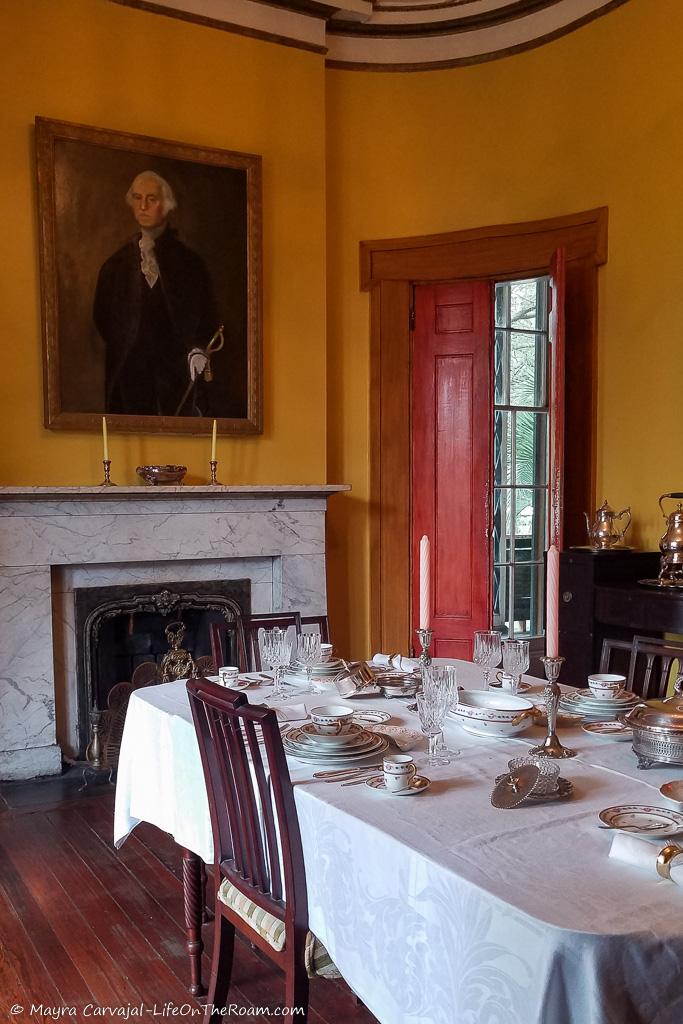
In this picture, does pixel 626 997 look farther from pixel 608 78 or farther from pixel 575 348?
pixel 608 78

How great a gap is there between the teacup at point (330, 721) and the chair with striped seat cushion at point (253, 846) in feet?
0.47

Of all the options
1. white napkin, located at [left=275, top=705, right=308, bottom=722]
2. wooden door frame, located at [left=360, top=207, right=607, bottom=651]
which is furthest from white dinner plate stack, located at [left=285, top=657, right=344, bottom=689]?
wooden door frame, located at [left=360, top=207, right=607, bottom=651]

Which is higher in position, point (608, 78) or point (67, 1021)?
point (608, 78)

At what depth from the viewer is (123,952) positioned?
2.63 m

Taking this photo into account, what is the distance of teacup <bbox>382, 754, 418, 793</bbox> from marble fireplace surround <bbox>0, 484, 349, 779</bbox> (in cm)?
278

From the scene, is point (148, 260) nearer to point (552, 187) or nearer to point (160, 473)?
point (160, 473)

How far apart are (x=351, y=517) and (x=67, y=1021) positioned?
3.38 meters

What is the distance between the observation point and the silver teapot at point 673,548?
4121mm

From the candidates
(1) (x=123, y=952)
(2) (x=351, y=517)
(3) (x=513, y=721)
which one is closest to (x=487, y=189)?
(2) (x=351, y=517)

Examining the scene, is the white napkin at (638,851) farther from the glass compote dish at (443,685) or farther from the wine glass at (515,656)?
the wine glass at (515,656)

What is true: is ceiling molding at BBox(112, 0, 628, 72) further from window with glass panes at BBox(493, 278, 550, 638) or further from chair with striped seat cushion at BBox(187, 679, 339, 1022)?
chair with striped seat cushion at BBox(187, 679, 339, 1022)

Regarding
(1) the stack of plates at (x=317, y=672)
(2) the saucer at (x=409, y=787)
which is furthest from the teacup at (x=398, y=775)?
(1) the stack of plates at (x=317, y=672)

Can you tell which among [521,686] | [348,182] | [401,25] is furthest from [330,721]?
[401,25]

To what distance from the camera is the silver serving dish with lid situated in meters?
1.88
